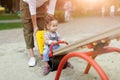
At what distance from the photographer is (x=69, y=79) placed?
170 inches

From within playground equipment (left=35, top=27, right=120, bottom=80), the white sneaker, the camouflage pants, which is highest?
playground equipment (left=35, top=27, right=120, bottom=80)

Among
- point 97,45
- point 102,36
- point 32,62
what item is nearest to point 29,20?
point 32,62

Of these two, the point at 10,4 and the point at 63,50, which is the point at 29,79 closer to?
the point at 63,50

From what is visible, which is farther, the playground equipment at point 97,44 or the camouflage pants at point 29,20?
the camouflage pants at point 29,20

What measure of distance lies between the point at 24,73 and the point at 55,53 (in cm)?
80

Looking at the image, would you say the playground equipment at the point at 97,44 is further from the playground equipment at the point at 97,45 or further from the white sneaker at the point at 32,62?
the white sneaker at the point at 32,62

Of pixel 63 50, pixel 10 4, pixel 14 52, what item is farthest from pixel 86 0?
pixel 63 50

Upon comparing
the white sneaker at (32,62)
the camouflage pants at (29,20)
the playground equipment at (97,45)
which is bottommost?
the white sneaker at (32,62)

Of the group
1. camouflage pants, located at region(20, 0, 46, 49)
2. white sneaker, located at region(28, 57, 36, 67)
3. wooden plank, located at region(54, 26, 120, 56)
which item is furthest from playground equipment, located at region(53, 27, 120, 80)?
camouflage pants, located at region(20, 0, 46, 49)

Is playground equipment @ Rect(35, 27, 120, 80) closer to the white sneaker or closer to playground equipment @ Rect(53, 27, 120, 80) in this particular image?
playground equipment @ Rect(53, 27, 120, 80)

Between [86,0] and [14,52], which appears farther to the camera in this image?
[86,0]

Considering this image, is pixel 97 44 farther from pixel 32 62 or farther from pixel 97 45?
pixel 32 62

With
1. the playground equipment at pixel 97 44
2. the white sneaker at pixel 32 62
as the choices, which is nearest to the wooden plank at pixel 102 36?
the playground equipment at pixel 97 44

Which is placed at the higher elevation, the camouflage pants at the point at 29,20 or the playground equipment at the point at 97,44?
the playground equipment at the point at 97,44
